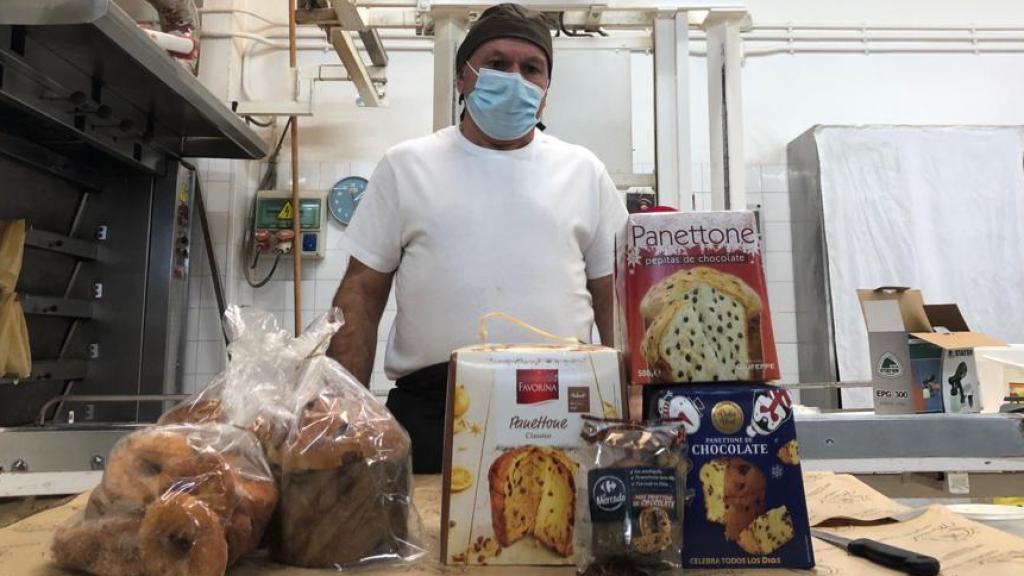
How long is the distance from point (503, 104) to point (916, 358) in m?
0.98

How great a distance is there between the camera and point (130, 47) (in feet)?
5.34

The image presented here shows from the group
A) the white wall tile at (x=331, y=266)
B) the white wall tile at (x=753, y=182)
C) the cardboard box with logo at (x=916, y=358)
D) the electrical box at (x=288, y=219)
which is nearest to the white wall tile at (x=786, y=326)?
the white wall tile at (x=753, y=182)

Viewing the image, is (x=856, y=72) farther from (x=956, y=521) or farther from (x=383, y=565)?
(x=383, y=565)

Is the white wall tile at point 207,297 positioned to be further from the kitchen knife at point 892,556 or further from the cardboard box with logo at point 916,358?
the kitchen knife at point 892,556

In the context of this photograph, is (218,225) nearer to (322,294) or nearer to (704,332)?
(322,294)

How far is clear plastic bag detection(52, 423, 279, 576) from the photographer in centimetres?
52

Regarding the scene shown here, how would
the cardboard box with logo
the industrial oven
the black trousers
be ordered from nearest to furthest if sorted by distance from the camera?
the black trousers < the cardboard box with logo < the industrial oven

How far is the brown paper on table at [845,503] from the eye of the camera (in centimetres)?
78

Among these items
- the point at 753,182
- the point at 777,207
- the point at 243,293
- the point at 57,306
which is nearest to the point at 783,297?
the point at 777,207

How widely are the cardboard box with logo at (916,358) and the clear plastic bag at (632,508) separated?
3.20 feet

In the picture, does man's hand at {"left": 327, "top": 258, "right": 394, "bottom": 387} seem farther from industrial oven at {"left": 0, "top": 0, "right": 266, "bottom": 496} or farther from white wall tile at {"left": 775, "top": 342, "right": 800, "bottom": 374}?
white wall tile at {"left": 775, "top": 342, "right": 800, "bottom": 374}

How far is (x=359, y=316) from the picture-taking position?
1298 mm

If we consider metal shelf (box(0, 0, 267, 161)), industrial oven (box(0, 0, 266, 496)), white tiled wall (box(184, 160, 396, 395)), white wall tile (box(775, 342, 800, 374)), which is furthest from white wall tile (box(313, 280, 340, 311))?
white wall tile (box(775, 342, 800, 374))

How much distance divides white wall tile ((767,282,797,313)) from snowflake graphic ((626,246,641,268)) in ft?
7.99
